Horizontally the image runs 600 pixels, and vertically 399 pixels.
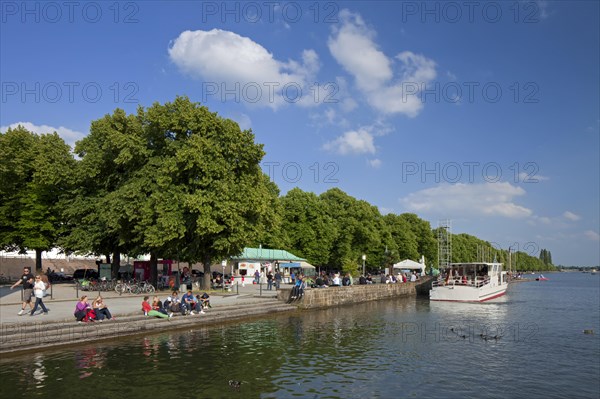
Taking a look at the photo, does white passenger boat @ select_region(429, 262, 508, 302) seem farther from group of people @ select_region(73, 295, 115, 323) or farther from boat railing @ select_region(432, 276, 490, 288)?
group of people @ select_region(73, 295, 115, 323)

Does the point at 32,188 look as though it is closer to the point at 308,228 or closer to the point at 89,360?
the point at 89,360

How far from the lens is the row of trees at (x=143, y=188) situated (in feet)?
131

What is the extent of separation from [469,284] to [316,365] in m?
45.0

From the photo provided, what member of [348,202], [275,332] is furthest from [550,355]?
[348,202]

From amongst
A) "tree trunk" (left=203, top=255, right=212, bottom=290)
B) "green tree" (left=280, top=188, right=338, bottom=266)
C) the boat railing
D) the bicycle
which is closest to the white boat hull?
the boat railing

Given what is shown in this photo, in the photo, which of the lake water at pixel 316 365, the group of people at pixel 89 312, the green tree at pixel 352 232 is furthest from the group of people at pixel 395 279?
the group of people at pixel 89 312

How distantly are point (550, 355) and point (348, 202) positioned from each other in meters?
66.6

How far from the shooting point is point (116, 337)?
954 inches

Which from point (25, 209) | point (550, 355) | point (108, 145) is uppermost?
point (108, 145)

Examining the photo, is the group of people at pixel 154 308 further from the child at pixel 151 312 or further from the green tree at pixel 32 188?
the green tree at pixel 32 188

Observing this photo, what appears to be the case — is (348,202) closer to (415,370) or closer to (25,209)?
(25,209)

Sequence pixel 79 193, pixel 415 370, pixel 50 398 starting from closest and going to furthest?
pixel 50 398
pixel 415 370
pixel 79 193

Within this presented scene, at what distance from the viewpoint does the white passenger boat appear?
57531 mm

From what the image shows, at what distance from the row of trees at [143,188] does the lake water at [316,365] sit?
1210cm
